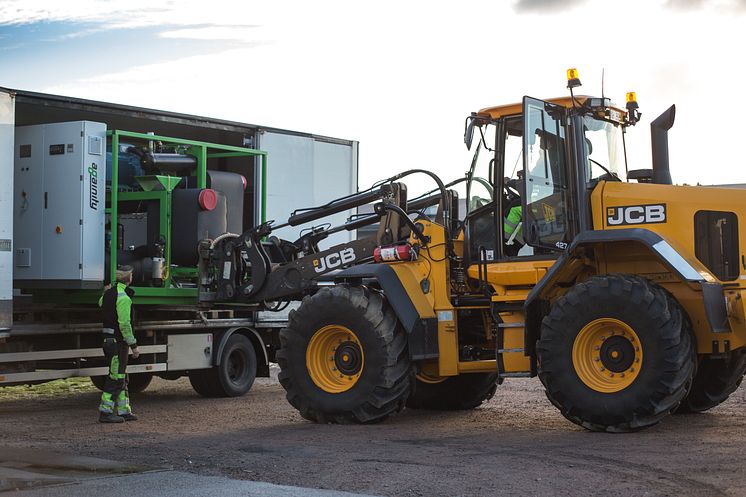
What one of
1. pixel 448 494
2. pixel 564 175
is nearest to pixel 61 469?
pixel 448 494

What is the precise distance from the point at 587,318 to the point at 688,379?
1041 mm

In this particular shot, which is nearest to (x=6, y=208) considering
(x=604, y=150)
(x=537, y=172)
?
(x=537, y=172)

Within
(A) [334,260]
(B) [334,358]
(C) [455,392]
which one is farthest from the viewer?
(C) [455,392]

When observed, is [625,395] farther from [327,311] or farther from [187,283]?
[187,283]

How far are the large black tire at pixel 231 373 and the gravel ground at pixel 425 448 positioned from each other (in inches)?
51.0

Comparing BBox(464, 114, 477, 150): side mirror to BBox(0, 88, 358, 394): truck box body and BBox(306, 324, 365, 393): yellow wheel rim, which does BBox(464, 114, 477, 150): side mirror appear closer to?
BBox(306, 324, 365, 393): yellow wheel rim

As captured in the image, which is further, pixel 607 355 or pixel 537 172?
pixel 537 172

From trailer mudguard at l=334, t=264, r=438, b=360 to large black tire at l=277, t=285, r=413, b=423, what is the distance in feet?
0.43

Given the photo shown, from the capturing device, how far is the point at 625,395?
9.96 meters

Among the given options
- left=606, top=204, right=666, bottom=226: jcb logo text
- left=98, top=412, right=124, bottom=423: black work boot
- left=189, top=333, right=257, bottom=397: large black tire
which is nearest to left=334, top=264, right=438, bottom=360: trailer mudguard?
left=606, top=204, right=666, bottom=226: jcb logo text

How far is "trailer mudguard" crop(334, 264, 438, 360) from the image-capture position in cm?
1144

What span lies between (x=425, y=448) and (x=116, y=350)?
417 centimetres

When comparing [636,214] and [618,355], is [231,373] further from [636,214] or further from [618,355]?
[636,214]

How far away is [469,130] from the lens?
1155 centimetres
